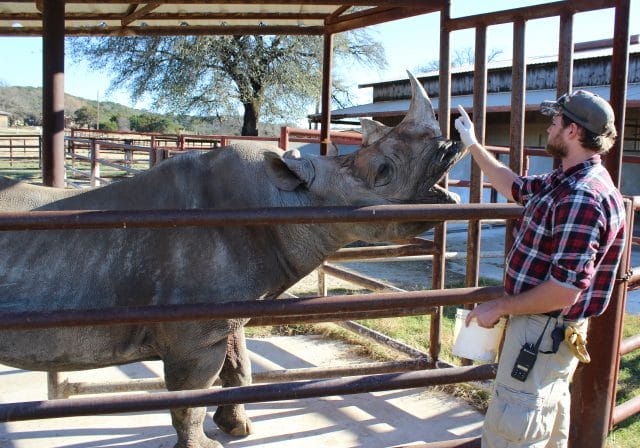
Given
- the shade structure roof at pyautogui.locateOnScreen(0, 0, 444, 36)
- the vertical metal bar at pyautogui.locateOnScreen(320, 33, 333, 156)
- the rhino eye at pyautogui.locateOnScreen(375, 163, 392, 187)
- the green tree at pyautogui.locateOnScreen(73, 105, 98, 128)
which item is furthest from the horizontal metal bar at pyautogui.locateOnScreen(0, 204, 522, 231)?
the green tree at pyautogui.locateOnScreen(73, 105, 98, 128)

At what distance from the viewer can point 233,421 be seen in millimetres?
4016

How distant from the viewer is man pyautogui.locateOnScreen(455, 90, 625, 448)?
2.24m

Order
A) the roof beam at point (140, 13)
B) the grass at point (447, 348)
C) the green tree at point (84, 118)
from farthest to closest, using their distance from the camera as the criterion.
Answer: the green tree at point (84, 118) < the roof beam at point (140, 13) < the grass at point (447, 348)

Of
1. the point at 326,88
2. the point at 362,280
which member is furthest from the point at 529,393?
the point at 326,88

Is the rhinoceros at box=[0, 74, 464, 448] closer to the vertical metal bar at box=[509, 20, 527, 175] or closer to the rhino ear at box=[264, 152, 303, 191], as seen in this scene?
the rhino ear at box=[264, 152, 303, 191]

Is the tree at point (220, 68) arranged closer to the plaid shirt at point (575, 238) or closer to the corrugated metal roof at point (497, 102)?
the corrugated metal roof at point (497, 102)

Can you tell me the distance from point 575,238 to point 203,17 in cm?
380

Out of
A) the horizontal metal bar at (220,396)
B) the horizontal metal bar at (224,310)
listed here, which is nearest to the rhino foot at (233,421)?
the horizontal metal bar at (220,396)

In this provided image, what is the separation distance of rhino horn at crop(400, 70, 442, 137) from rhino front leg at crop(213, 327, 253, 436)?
1698 mm

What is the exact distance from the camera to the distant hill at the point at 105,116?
31933 millimetres

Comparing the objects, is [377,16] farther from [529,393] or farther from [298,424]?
[529,393]

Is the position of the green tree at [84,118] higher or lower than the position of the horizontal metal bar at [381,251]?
higher

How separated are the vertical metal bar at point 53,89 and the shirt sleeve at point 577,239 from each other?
3316mm

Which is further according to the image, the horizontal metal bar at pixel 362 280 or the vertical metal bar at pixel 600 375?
the horizontal metal bar at pixel 362 280
